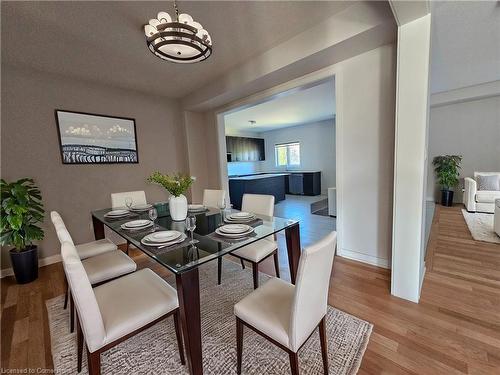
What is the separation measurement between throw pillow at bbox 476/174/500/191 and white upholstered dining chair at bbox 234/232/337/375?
528 centimetres

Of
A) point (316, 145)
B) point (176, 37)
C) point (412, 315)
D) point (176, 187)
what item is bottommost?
point (412, 315)

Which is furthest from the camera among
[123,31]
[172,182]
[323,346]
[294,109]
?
[294,109]

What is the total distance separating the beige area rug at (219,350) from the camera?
4.10ft

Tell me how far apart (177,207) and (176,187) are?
20cm

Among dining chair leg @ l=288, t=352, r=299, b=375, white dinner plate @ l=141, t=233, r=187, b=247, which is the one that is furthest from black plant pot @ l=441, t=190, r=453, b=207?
white dinner plate @ l=141, t=233, r=187, b=247

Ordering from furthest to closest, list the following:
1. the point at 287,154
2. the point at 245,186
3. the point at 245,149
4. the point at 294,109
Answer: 1. the point at 287,154
2. the point at 245,149
3. the point at 245,186
4. the point at 294,109

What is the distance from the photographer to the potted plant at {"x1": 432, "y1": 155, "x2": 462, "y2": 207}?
4867 millimetres

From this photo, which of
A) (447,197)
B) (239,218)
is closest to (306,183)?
(447,197)

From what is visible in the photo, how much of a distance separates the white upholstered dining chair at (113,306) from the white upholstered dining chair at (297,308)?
46 centimetres

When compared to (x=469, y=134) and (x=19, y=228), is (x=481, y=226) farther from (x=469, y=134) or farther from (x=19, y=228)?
(x=19, y=228)

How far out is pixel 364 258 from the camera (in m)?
2.41

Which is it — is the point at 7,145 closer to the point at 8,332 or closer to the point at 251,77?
the point at 8,332

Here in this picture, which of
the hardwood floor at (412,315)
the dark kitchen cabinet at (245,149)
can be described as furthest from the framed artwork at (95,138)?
the dark kitchen cabinet at (245,149)

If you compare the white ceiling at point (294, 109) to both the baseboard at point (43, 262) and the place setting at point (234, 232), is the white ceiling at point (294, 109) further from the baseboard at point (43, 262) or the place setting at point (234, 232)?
the baseboard at point (43, 262)
